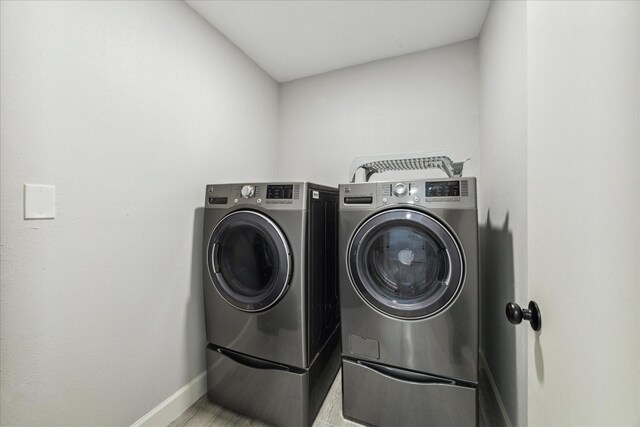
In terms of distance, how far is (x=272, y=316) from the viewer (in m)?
1.40

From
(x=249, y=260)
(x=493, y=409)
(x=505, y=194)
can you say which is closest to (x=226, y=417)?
(x=249, y=260)

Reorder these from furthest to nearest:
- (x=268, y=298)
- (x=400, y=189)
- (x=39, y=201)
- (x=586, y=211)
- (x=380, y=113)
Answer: (x=380, y=113) → (x=268, y=298) → (x=400, y=189) → (x=39, y=201) → (x=586, y=211)

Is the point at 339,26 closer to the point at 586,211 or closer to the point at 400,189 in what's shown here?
the point at 400,189

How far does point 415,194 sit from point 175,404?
1756mm

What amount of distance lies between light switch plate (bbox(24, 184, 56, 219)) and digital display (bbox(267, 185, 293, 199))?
2.85 feet

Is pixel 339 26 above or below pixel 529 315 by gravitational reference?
above

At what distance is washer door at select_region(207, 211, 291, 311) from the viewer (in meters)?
1.38

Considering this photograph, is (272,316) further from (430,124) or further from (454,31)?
(454,31)

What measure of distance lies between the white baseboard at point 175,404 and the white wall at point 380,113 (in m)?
1.79

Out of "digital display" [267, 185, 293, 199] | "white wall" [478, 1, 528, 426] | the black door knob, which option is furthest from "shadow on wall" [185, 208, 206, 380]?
"white wall" [478, 1, 528, 426]

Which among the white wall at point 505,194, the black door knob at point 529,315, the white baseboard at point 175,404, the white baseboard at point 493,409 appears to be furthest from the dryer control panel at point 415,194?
the white baseboard at point 175,404

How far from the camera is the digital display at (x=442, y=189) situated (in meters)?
1.20

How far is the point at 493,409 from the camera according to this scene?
1.47m

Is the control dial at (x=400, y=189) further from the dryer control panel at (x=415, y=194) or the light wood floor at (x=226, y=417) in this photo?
the light wood floor at (x=226, y=417)
